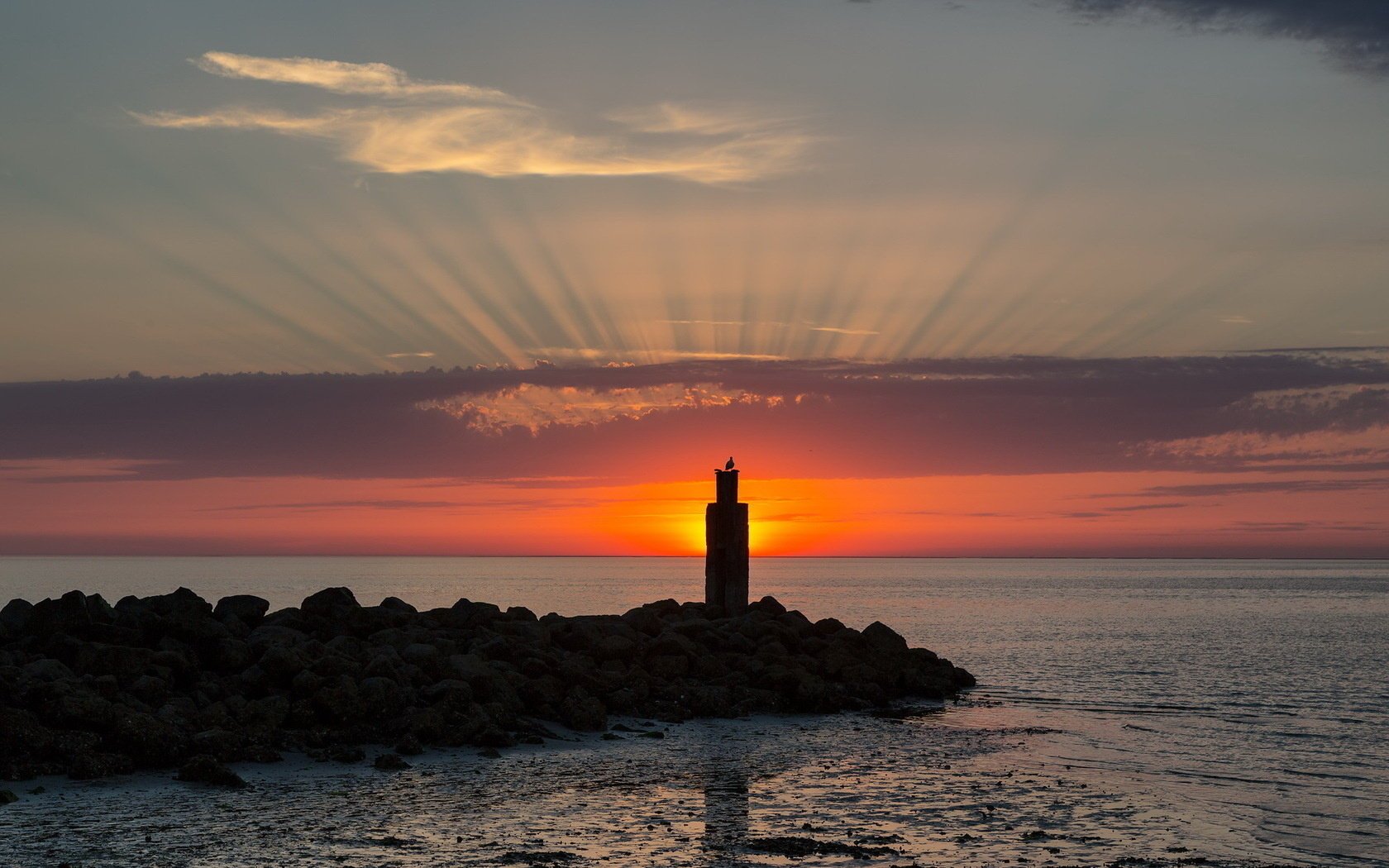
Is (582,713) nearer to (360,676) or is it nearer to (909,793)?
(360,676)

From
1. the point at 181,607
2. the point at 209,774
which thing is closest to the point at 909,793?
the point at 209,774


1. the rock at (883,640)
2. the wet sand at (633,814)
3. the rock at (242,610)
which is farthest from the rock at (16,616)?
the rock at (883,640)

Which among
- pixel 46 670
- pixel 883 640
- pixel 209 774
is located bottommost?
pixel 209 774

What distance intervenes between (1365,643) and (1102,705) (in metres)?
34.3

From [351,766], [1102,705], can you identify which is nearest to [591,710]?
[351,766]

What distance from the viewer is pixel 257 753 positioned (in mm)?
19922

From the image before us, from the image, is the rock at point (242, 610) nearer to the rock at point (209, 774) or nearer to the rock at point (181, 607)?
the rock at point (181, 607)

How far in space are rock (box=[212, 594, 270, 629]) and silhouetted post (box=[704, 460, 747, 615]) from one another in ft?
41.4

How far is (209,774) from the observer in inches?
718

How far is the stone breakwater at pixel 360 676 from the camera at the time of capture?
1958 cm

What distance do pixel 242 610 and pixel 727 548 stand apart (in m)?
13.7

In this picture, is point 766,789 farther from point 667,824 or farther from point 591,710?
point 591,710

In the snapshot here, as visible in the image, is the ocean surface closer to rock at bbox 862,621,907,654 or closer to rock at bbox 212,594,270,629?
rock at bbox 862,621,907,654

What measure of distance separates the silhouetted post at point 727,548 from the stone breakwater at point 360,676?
7.16 feet
